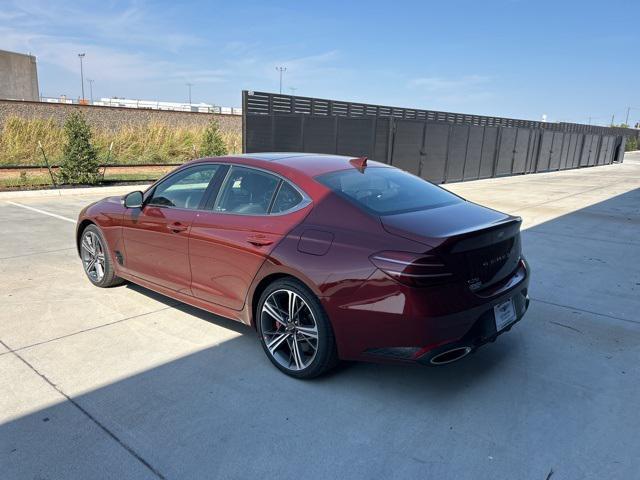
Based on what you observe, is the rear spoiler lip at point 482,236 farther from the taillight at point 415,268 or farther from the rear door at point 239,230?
the rear door at point 239,230

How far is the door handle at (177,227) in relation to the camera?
410 centimetres

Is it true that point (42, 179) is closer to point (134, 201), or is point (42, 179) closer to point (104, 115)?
point (134, 201)

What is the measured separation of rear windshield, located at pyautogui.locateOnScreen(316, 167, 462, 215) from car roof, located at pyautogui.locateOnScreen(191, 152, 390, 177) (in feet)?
0.32

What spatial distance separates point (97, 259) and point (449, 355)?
3.90 m

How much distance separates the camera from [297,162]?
3.92 m

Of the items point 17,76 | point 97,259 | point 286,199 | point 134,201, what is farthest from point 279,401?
point 17,76

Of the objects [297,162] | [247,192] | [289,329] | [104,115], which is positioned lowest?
[289,329]

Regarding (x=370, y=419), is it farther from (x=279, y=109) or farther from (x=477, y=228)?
(x=279, y=109)

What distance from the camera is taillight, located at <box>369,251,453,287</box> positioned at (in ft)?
9.39

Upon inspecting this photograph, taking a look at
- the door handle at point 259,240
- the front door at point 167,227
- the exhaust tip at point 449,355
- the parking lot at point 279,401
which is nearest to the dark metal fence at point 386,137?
the front door at point 167,227

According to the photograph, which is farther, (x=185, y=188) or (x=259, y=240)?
(x=185, y=188)

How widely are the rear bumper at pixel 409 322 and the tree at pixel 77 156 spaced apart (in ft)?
41.6

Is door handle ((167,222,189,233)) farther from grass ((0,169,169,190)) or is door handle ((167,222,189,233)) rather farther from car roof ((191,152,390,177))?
grass ((0,169,169,190))

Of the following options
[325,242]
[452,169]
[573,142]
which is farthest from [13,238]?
[573,142]
